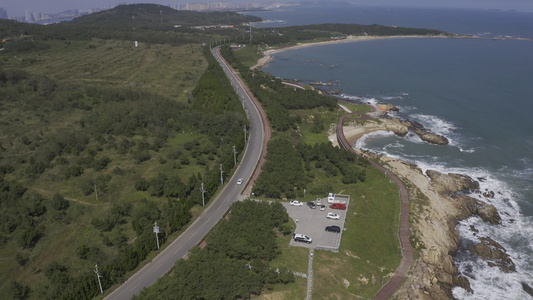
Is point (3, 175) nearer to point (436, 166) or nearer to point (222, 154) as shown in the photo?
point (222, 154)

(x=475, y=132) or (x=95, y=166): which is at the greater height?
(x=475, y=132)

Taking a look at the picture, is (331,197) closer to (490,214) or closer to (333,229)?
(333,229)

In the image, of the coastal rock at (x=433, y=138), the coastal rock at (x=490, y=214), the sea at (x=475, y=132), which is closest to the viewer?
the sea at (x=475, y=132)

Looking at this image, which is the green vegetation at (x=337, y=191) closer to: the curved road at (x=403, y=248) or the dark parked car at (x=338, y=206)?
the curved road at (x=403, y=248)

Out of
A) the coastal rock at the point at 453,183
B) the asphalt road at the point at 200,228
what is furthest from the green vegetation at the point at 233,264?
the coastal rock at the point at 453,183

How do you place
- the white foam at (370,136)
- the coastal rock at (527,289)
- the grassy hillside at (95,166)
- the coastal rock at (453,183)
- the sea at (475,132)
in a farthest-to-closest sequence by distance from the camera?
1. the white foam at (370,136)
2. the coastal rock at (453,183)
3. the sea at (475,132)
4. the coastal rock at (527,289)
5. the grassy hillside at (95,166)

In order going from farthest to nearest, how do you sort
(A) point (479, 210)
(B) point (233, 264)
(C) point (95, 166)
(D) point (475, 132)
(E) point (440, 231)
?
(D) point (475, 132)
(C) point (95, 166)
(A) point (479, 210)
(E) point (440, 231)
(B) point (233, 264)

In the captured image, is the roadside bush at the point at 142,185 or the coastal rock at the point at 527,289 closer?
the coastal rock at the point at 527,289

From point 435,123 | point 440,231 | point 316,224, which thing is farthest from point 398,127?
point 316,224
